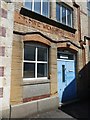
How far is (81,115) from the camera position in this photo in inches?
336

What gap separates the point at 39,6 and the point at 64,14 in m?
2.35

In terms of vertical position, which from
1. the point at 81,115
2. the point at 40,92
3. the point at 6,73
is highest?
the point at 6,73

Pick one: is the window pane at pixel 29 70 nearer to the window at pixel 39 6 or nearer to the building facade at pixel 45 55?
the building facade at pixel 45 55

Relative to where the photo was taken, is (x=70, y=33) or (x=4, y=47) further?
(x=70, y=33)

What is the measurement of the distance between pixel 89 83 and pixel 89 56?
196cm

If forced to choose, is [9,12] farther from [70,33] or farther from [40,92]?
[70,33]

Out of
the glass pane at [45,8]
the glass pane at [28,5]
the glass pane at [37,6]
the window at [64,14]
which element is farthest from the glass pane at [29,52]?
the window at [64,14]

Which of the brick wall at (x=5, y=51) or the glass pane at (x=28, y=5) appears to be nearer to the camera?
the brick wall at (x=5, y=51)

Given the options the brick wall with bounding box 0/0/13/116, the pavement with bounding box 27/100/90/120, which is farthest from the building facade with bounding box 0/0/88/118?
the pavement with bounding box 27/100/90/120

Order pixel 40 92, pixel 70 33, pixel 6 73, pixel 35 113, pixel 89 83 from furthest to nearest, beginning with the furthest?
1. pixel 89 83
2. pixel 70 33
3. pixel 40 92
4. pixel 35 113
5. pixel 6 73

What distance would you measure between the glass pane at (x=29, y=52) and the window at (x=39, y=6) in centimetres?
192

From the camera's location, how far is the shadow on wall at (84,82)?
1204 centimetres

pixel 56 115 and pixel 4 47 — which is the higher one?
pixel 4 47

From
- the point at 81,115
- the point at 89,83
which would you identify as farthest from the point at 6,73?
the point at 89,83
